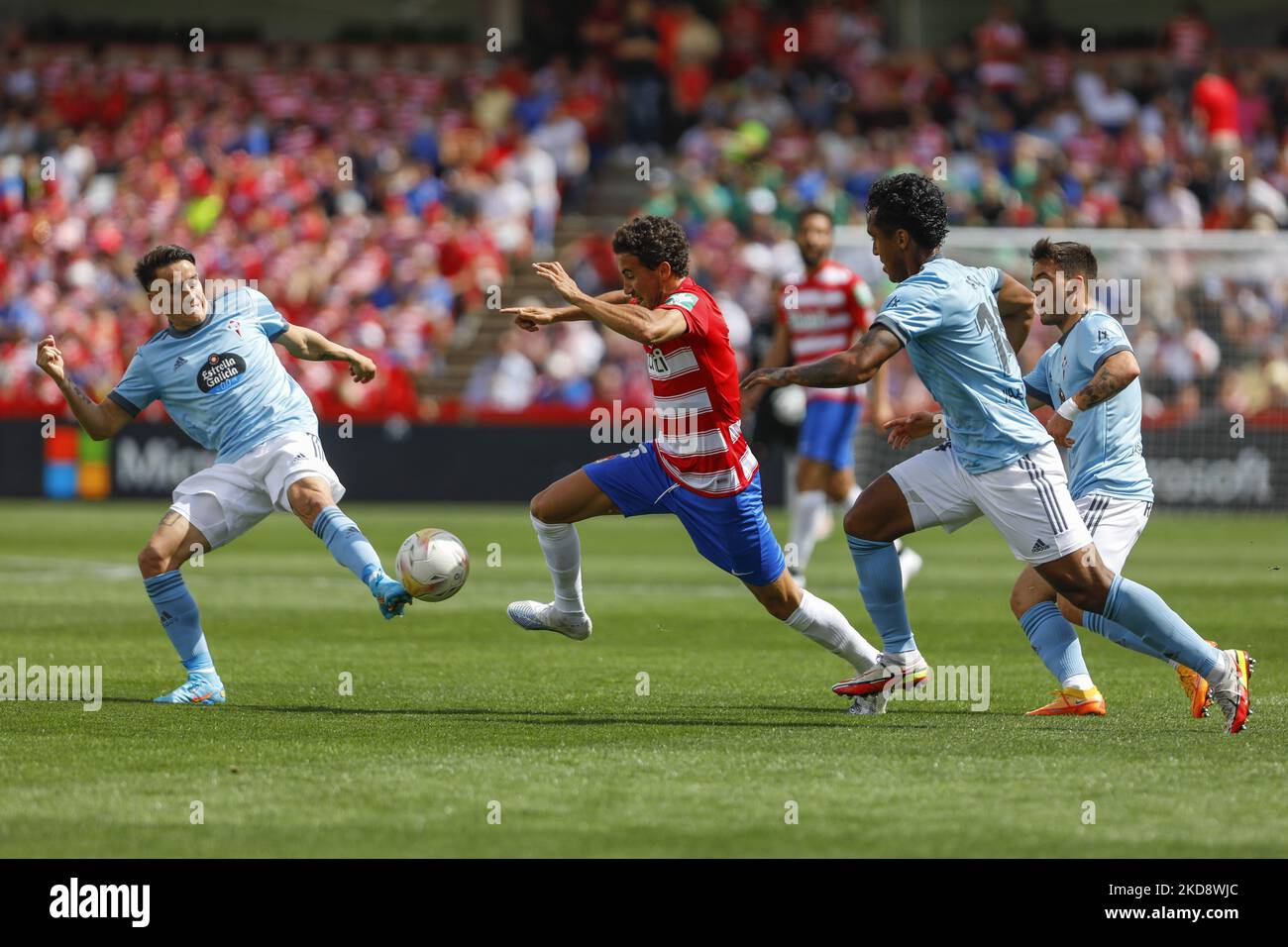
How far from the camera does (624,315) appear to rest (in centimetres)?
740

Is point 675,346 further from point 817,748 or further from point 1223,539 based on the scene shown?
point 1223,539

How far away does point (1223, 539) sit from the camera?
64.4ft

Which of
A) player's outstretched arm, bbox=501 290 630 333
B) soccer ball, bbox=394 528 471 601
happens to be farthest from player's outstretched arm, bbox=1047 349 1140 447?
soccer ball, bbox=394 528 471 601

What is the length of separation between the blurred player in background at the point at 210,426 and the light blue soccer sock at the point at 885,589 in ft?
7.76

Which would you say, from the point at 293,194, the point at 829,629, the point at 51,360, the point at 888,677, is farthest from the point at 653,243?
the point at 293,194

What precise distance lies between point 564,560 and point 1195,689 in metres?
2.97

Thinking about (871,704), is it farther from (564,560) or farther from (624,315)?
(624,315)

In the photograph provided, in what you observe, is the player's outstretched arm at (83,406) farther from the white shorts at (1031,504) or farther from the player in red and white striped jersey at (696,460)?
the white shorts at (1031,504)

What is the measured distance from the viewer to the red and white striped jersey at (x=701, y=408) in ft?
26.6

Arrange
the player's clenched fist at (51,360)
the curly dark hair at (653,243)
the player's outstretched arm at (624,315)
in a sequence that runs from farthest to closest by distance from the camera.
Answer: the player's clenched fist at (51,360)
the curly dark hair at (653,243)
the player's outstretched arm at (624,315)

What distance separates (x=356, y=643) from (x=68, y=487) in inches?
593

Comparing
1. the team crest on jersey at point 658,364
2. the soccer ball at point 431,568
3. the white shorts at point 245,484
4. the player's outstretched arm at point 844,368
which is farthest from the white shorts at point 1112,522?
the white shorts at point 245,484

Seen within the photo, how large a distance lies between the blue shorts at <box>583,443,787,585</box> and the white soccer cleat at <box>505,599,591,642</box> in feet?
2.22

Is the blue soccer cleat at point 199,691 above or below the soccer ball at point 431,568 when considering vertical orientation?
below
